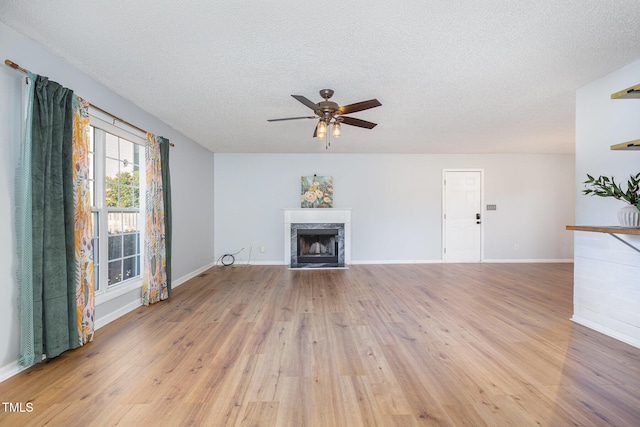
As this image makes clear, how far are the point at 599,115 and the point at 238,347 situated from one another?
159 inches

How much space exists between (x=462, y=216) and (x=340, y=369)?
5440 millimetres

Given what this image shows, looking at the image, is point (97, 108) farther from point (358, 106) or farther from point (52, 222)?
point (358, 106)

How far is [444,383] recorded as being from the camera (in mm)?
1930

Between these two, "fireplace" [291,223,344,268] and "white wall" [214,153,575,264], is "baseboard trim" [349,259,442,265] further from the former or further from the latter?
"fireplace" [291,223,344,268]

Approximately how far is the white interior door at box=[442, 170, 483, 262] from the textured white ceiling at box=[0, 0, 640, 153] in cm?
257

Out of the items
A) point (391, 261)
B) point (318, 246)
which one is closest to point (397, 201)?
point (391, 261)

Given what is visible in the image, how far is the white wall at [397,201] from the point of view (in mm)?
6410

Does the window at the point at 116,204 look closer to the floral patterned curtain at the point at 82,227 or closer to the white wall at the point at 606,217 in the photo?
the floral patterned curtain at the point at 82,227

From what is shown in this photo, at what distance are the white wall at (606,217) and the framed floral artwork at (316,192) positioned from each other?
4177 mm

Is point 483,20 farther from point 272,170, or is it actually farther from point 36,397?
point 272,170

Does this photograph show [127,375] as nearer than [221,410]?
No

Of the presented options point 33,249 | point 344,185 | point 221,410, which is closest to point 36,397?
point 33,249

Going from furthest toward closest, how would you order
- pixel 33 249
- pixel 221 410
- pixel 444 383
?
1. pixel 33 249
2. pixel 444 383
3. pixel 221 410

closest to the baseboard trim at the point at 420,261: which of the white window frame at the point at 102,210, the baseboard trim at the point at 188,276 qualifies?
the baseboard trim at the point at 188,276
